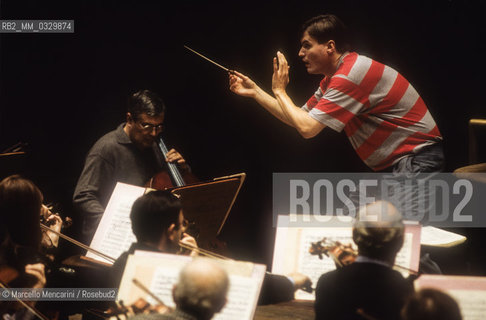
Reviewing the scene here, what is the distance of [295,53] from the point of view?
4523mm

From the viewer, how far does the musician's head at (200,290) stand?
1.88m

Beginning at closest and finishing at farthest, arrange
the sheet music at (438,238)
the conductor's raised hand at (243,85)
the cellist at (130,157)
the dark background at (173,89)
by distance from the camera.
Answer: the sheet music at (438,238) → the conductor's raised hand at (243,85) → the cellist at (130,157) → the dark background at (173,89)

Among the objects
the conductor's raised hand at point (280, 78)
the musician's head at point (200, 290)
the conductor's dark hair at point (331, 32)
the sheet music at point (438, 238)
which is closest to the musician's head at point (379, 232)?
the musician's head at point (200, 290)

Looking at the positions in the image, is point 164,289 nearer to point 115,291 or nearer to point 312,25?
point 115,291

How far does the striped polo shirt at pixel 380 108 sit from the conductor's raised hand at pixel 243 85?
51 centimetres

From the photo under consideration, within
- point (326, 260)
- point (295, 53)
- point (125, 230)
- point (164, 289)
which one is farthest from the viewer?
point (295, 53)

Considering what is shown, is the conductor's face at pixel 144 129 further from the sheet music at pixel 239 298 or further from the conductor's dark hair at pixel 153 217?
the sheet music at pixel 239 298

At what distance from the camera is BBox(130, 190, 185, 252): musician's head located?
8.64ft

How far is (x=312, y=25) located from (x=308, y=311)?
180 cm

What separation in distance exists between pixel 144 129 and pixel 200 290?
2.32 metres

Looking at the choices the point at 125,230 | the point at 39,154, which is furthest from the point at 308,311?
the point at 39,154

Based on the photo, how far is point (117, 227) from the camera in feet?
10.3

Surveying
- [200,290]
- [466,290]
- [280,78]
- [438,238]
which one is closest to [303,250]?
[466,290]

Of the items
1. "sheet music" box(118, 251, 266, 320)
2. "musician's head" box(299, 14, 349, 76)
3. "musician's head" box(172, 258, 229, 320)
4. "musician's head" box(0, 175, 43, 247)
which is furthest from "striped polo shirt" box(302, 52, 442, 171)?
"musician's head" box(172, 258, 229, 320)
